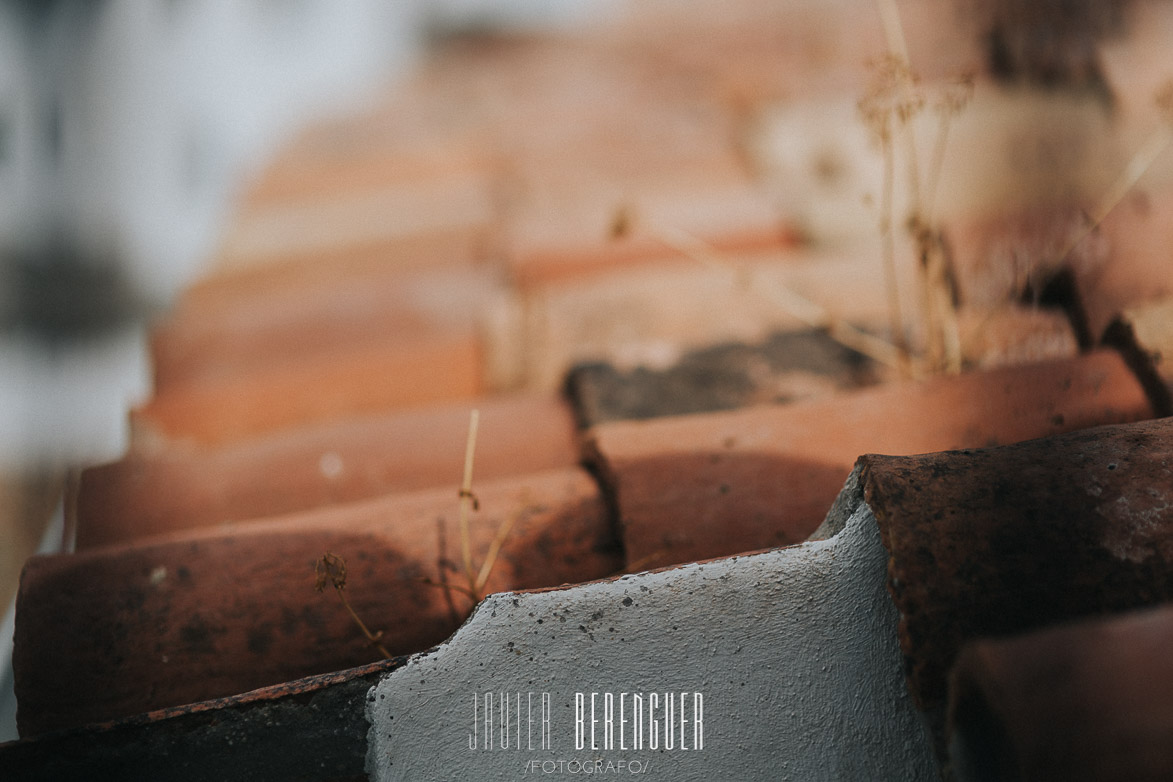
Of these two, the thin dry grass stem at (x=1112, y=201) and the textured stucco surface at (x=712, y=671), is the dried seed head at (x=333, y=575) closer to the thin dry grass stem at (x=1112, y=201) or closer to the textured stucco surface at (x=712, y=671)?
the textured stucco surface at (x=712, y=671)

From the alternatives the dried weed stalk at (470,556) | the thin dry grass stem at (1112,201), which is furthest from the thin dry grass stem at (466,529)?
the thin dry grass stem at (1112,201)

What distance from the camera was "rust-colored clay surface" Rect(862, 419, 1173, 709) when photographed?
1.54 ft

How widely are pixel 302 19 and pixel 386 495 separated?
2.96 metres

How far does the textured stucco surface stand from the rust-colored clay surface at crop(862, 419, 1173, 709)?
5cm

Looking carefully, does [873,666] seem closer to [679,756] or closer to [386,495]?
[679,756]

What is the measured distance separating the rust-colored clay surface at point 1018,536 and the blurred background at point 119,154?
1.18 m

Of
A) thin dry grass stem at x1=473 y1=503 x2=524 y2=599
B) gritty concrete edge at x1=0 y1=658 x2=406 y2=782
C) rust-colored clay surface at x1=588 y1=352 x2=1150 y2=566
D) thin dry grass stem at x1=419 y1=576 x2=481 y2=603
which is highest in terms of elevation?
rust-colored clay surface at x1=588 y1=352 x2=1150 y2=566

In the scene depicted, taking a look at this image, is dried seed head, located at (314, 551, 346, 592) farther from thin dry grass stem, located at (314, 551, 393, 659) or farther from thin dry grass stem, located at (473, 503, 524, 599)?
thin dry grass stem, located at (473, 503, 524, 599)

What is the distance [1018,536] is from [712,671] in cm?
23

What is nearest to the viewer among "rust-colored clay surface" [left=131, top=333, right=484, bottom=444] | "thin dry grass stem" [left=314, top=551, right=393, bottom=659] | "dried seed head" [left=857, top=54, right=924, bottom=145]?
"thin dry grass stem" [left=314, top=551, right=393, bottom=659]

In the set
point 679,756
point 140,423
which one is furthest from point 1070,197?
point 140,423

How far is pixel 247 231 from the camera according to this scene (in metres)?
1.79

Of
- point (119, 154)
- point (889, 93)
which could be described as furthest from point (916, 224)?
point (119, 154)

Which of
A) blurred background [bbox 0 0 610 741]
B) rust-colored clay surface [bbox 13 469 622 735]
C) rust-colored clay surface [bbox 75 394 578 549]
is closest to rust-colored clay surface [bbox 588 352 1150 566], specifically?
rust-colored clay surface [bbox 13 469 622 735]
